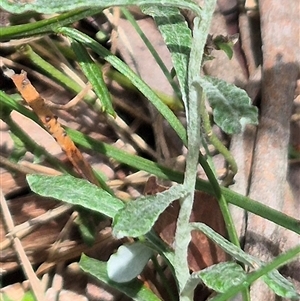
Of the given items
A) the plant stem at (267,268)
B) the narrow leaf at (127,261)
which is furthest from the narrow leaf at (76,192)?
the plant stem at (267,268)

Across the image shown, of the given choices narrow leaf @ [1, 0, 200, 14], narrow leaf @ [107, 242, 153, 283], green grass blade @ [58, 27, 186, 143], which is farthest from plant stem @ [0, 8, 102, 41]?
narrow leaf @ [107, 242, 153, 283]

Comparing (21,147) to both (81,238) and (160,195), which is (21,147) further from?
→ (160,195)

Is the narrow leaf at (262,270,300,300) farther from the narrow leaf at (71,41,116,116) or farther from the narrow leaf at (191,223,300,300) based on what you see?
the narrow leaf at (71,41,116,116)

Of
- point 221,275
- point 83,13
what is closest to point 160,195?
point 221,275

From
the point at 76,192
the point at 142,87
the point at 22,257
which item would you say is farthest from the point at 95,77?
the point at 22,257

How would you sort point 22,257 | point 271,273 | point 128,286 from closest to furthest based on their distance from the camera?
point 271,273 < point 128,286 < point 22,257

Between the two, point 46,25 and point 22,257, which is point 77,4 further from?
point 22,257

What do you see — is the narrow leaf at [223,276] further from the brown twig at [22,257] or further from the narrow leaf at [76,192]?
the brown twig at [22,257]

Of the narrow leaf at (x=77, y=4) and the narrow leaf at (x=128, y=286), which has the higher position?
the narrow leaf at (x=77, y=4)
